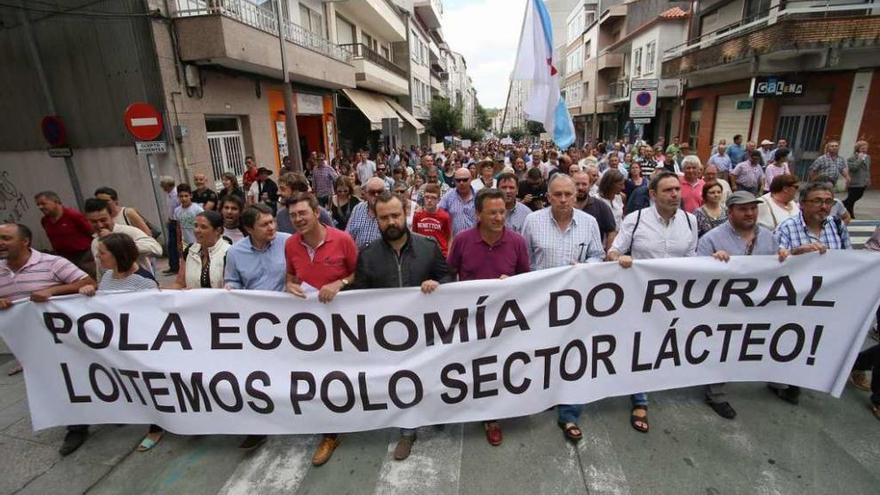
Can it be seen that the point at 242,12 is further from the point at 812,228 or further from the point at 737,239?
the point at 812,228

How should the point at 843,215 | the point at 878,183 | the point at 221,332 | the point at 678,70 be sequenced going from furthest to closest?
the point at 678,70, the point at 878,183, the point at 843,215, the point at 221,332

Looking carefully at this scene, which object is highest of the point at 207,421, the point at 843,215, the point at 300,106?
the point at 300,106

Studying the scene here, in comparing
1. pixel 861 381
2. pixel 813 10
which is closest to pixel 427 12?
pixel 813 10

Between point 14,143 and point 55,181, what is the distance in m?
1.32

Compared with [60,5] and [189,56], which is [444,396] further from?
[60,5]

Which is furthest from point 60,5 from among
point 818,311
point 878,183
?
point 878,183

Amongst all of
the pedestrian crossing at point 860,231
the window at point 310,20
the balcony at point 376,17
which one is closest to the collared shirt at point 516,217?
the pedestrian crossing at point 860,231

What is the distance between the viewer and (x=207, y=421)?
3107mm

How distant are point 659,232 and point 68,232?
19.9ft

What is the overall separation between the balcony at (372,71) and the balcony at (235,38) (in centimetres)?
521

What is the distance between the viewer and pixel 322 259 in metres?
3.13

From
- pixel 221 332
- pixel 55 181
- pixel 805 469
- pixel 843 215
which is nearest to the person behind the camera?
pixel 805 469

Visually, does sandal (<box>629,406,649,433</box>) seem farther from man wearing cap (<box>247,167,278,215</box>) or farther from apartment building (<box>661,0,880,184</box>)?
apartment building (<box>661,0,880,184</box>)

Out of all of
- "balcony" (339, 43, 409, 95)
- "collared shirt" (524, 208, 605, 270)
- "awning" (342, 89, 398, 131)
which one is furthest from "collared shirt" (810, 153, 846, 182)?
"balcony" (339, 43, 409, 95)
